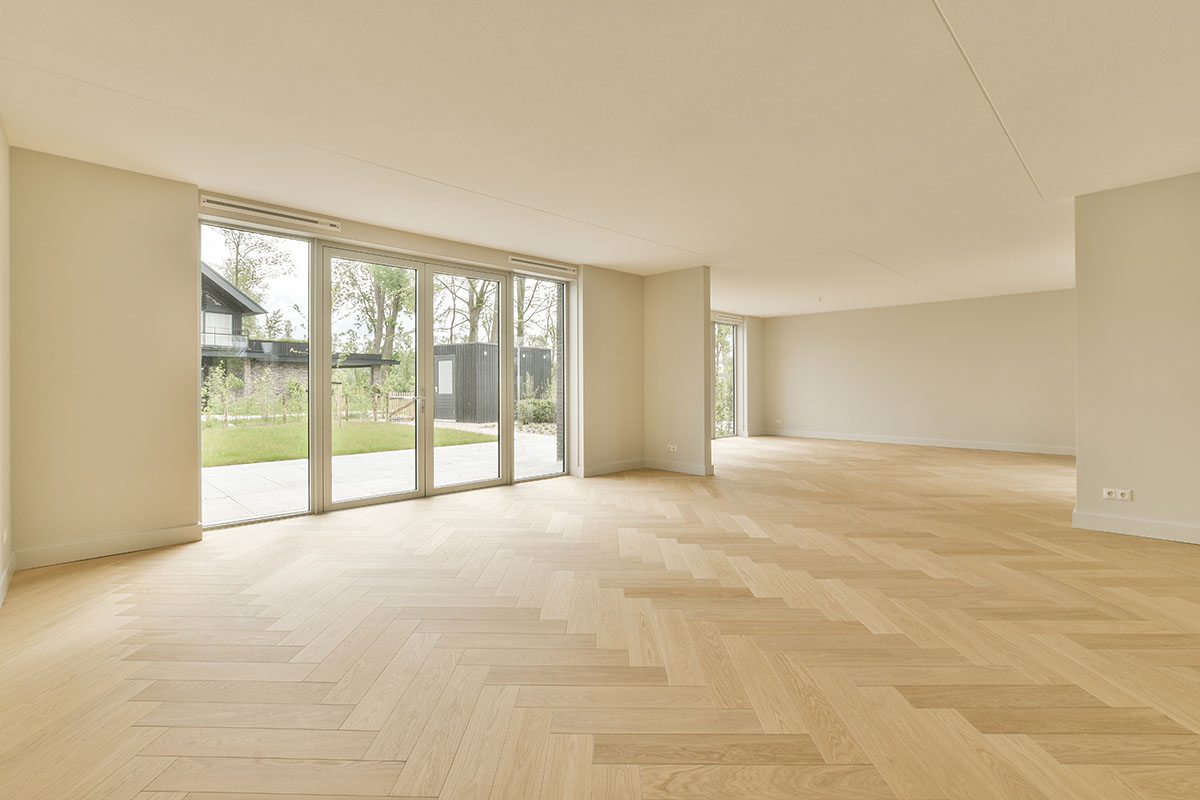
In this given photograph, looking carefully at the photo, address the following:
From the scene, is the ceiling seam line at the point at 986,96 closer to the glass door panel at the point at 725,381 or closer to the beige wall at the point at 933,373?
the beige wall at the point at 933,373

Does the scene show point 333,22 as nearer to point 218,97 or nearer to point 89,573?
point 218,97

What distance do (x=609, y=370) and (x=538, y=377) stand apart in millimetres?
970

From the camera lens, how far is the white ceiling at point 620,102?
7.02 feet

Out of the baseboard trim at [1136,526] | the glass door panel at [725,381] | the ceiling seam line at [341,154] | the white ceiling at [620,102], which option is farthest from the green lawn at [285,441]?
the glass door panel at [725,381]

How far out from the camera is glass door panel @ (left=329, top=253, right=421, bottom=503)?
4801mm

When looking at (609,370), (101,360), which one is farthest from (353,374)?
(609,370)

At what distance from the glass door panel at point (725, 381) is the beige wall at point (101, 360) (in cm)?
883

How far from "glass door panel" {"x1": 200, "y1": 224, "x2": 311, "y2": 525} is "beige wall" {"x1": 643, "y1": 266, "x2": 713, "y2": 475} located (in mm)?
4131

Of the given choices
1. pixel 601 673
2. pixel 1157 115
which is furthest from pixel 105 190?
pixel 1157 115

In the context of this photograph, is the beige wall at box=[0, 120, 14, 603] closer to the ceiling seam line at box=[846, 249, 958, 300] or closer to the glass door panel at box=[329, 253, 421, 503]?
the glass door panel at box=[329, 253, 421, 503]

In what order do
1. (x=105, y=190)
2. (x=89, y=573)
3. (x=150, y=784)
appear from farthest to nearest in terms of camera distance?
(x=105, y=190), (x=89, y=573), (x=150, y=784)

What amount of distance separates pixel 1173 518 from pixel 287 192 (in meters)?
6.80

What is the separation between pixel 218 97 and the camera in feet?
8.83

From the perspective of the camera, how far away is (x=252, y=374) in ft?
14.3
